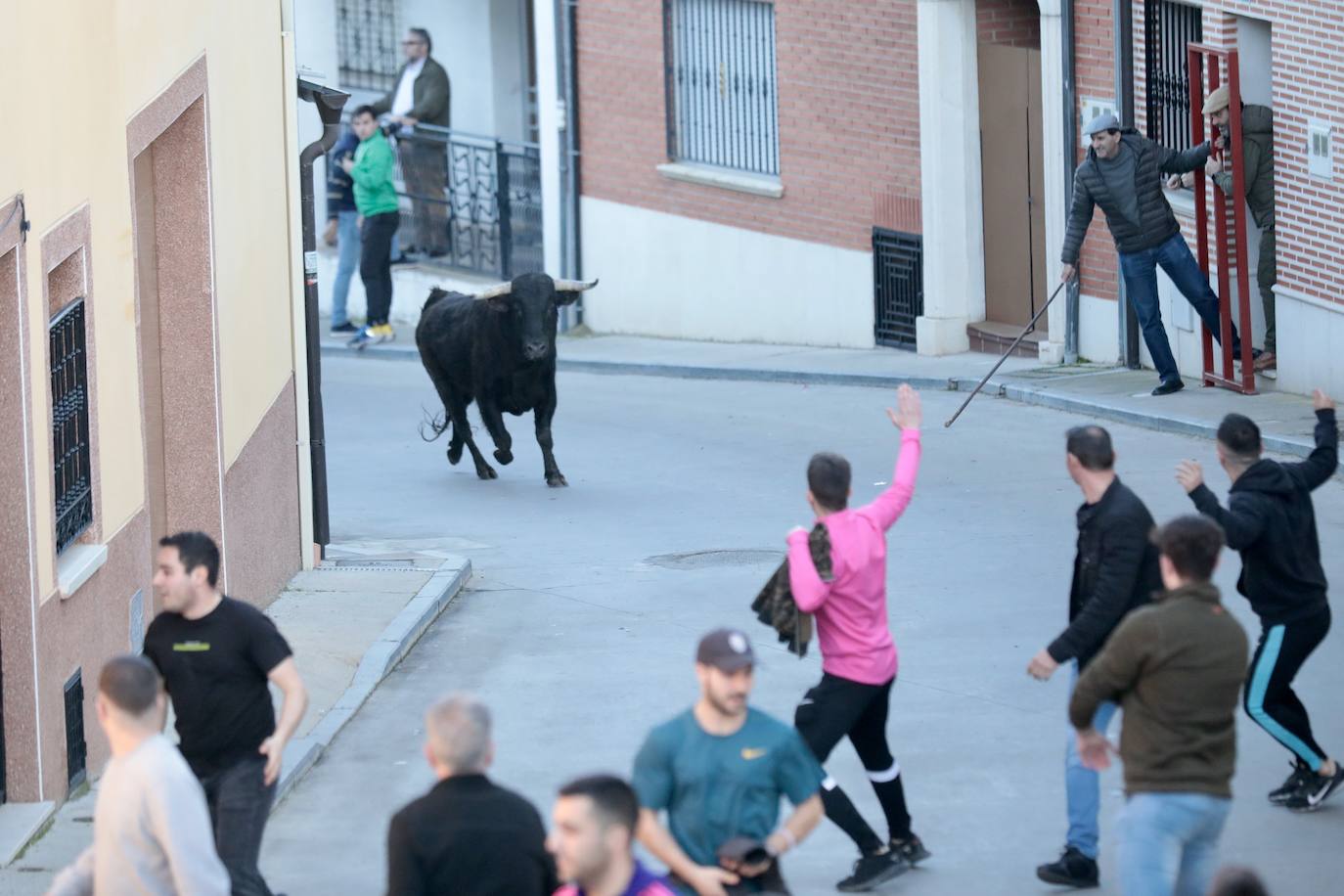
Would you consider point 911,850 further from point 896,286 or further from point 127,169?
point 896,286

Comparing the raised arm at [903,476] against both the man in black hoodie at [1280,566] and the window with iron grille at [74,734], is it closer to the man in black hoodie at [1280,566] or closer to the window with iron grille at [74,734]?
the man in black hoodie at [1280,566]

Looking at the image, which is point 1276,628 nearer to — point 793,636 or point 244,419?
point 793,636

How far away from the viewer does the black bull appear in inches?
687

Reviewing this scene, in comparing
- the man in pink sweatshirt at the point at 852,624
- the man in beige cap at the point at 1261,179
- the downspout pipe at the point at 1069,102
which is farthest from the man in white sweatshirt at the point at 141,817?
the downspout pipe at the point at 1069,102

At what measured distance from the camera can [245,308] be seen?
1372cm

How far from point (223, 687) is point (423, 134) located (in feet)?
64.7

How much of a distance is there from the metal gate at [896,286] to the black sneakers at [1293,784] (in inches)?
520

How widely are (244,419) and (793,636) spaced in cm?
603

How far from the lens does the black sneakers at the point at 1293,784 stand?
9258 millimetres

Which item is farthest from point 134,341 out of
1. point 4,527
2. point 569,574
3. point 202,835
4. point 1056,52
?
point 1056,52

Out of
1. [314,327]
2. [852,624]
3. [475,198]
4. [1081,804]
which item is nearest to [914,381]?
[314,327]

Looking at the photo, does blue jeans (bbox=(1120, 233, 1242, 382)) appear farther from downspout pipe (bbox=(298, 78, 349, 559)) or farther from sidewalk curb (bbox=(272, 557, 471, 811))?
downspout pipe (bbox=(298, 78, 349, 559))

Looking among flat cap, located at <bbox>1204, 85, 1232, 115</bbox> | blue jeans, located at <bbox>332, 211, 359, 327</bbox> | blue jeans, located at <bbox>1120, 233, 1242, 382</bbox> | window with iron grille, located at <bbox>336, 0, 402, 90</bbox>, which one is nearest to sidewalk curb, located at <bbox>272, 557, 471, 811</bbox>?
blue jeans, located at <bbox>1120, 233, 1242, 382</bbox>

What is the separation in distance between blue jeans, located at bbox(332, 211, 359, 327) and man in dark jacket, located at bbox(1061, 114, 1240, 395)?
10.1 m
